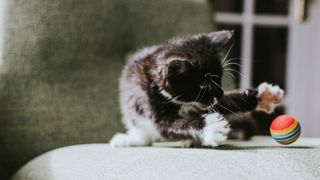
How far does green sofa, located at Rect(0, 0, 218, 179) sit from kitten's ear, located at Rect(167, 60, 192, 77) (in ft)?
1.31

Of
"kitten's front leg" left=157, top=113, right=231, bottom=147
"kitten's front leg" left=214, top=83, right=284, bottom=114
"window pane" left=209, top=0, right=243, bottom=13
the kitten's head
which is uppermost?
"window pane" left=209, top=0, right=243, bottom=13

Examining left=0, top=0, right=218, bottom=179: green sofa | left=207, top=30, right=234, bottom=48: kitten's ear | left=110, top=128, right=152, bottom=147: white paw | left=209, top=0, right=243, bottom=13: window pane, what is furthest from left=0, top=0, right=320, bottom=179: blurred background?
left=209, top=0, right=243, bottom=13: window pane

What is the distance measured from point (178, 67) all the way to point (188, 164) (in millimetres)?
183

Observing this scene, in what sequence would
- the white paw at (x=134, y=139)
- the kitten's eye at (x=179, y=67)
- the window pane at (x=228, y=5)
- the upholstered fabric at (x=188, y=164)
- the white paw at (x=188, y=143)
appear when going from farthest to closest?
the window pane at (x=228, y=5) < the white paw at (x=134, y=139) < the white paw at (x=188, y=143) < the kitten's eye at (x=179, y=67) < the upholstered fabric at (x=188, y=164)

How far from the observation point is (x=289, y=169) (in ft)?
2.37

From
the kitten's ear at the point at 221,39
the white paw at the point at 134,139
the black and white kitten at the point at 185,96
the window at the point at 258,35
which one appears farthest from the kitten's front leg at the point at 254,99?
the window at the point at 258,35

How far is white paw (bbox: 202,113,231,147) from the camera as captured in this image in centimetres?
85

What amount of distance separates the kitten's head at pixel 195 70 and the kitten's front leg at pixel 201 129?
0.03 m

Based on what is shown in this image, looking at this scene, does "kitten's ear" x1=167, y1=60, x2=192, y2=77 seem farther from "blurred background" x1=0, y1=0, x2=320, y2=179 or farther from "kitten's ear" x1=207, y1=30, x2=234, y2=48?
"blurred background" x1=0, y1=0, x2=320, y2=179

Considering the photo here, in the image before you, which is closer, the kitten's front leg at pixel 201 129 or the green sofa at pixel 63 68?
the kitten's front leg at pixel 201 129

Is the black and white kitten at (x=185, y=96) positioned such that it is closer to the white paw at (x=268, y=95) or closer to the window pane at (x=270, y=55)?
the white paw at (x=268, y=95)

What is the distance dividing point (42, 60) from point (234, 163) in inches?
23.6

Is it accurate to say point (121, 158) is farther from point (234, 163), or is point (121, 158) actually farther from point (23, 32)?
point (23, 32)

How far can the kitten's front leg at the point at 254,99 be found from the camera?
941mm
